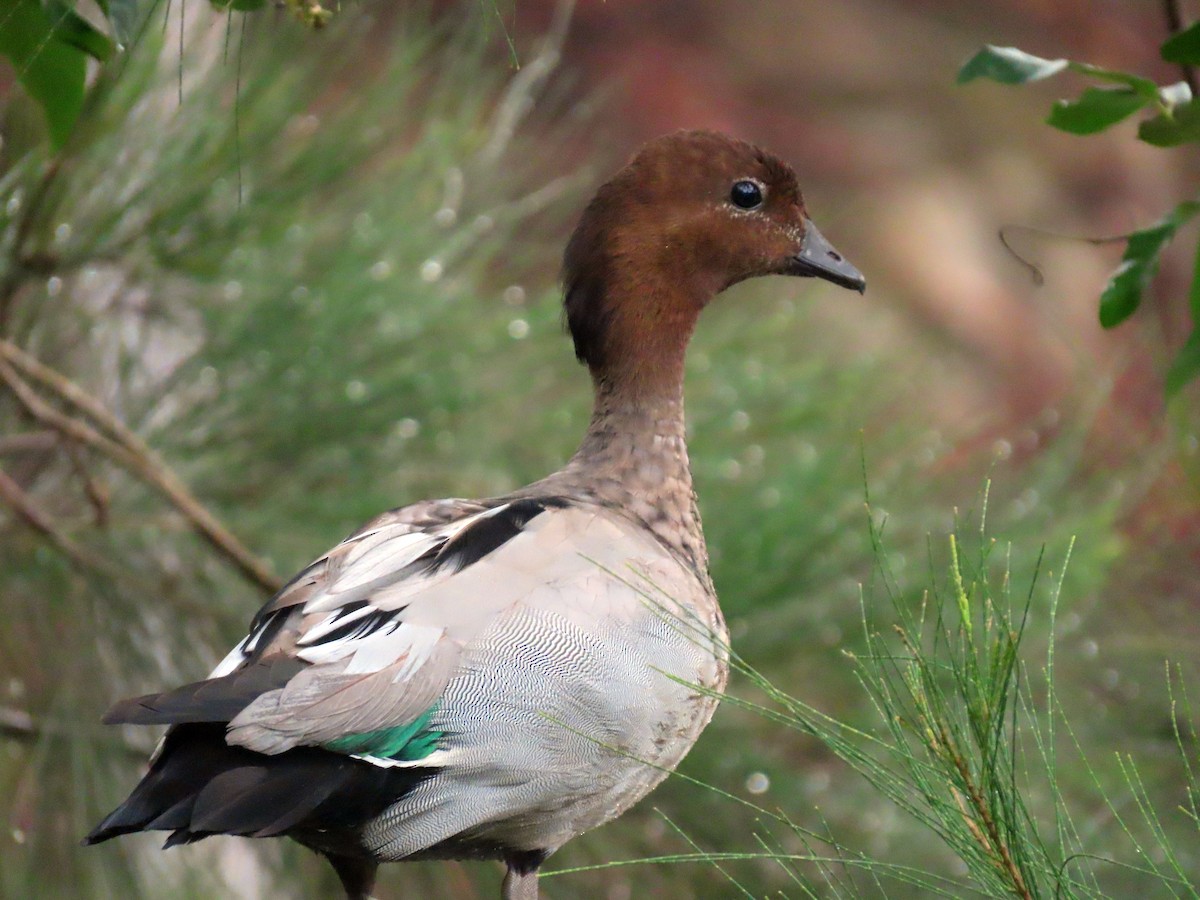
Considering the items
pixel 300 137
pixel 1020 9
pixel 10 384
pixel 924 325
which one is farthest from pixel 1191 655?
pixel 1020 9

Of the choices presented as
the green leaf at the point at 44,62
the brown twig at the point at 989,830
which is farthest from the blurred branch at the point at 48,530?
the brown twig at the point at 989,830

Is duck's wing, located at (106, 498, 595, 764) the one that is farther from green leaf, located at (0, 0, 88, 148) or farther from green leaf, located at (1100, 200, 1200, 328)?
green leaf, located at (1100, 200, 1200, 328)

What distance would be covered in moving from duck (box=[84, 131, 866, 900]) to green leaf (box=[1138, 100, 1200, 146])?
0.32m

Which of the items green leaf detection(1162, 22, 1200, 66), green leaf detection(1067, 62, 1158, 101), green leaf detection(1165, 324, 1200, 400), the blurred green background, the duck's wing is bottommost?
the blurred green background

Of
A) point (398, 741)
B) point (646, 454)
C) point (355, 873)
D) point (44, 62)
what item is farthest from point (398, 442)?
point (44, 62)

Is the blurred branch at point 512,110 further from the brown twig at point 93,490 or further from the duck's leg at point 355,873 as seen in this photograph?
the duck's leg at point 355,873

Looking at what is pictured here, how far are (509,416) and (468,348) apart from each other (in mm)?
112

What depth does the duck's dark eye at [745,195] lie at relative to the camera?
1.27 m

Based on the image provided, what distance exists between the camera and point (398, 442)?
5.58 feet

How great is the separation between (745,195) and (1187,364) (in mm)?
649

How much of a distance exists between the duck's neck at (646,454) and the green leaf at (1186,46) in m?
0.61

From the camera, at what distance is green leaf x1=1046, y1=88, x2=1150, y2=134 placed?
0.67 meters

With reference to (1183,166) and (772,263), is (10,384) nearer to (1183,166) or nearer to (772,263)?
(772,263)

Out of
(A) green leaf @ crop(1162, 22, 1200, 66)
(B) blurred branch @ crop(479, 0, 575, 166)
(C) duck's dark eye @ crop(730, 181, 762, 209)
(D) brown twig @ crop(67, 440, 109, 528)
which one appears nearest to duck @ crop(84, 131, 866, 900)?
(C) duck's dark eye @ crop(730, 181, 762, 209)
